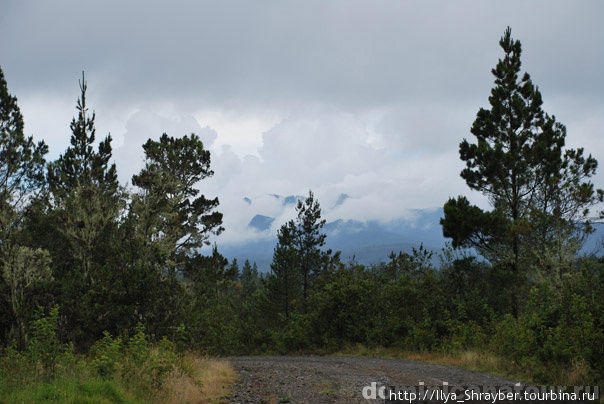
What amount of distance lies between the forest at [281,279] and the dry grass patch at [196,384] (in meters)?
0.25

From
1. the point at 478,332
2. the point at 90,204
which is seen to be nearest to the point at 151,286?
the point at 90,204

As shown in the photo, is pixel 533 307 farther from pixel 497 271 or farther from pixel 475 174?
pixel 475 174

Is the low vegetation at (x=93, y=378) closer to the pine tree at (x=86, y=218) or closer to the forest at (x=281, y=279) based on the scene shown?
the forest at (x=281, y=279)

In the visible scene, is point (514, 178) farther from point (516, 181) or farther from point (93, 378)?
point (93, 378)

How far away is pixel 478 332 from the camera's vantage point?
17781 millimetres

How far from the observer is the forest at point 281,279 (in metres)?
10.3

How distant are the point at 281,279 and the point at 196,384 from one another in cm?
2100


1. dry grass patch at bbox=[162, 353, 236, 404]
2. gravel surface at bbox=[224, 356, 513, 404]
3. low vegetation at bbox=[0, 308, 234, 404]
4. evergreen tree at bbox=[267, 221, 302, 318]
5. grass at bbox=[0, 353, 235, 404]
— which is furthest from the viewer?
evergreen tree at bbox=[267, 221, 302, 318]

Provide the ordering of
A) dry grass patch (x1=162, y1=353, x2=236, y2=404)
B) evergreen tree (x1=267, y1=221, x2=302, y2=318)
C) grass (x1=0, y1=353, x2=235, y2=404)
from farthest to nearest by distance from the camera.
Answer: evergreen tree (x1=267, y1=221, x2=302, y2=318)
dry grass patch (x1=162, y1=353, x2=236, y2=404)
grass (x1=0, y1=353, x2=235, y2=404)

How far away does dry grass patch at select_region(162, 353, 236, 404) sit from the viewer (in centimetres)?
864

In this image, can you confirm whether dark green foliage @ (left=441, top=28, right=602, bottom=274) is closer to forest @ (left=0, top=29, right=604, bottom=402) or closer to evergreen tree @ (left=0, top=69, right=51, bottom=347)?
forest @ (left=0, top=29, right=604, bottom=402)

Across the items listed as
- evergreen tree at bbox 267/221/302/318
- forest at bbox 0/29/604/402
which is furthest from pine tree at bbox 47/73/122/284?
evergreen tree at bbox 267/221/302/318

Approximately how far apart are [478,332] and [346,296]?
28.1 ft

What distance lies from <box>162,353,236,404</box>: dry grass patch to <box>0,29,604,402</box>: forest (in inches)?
9.8
